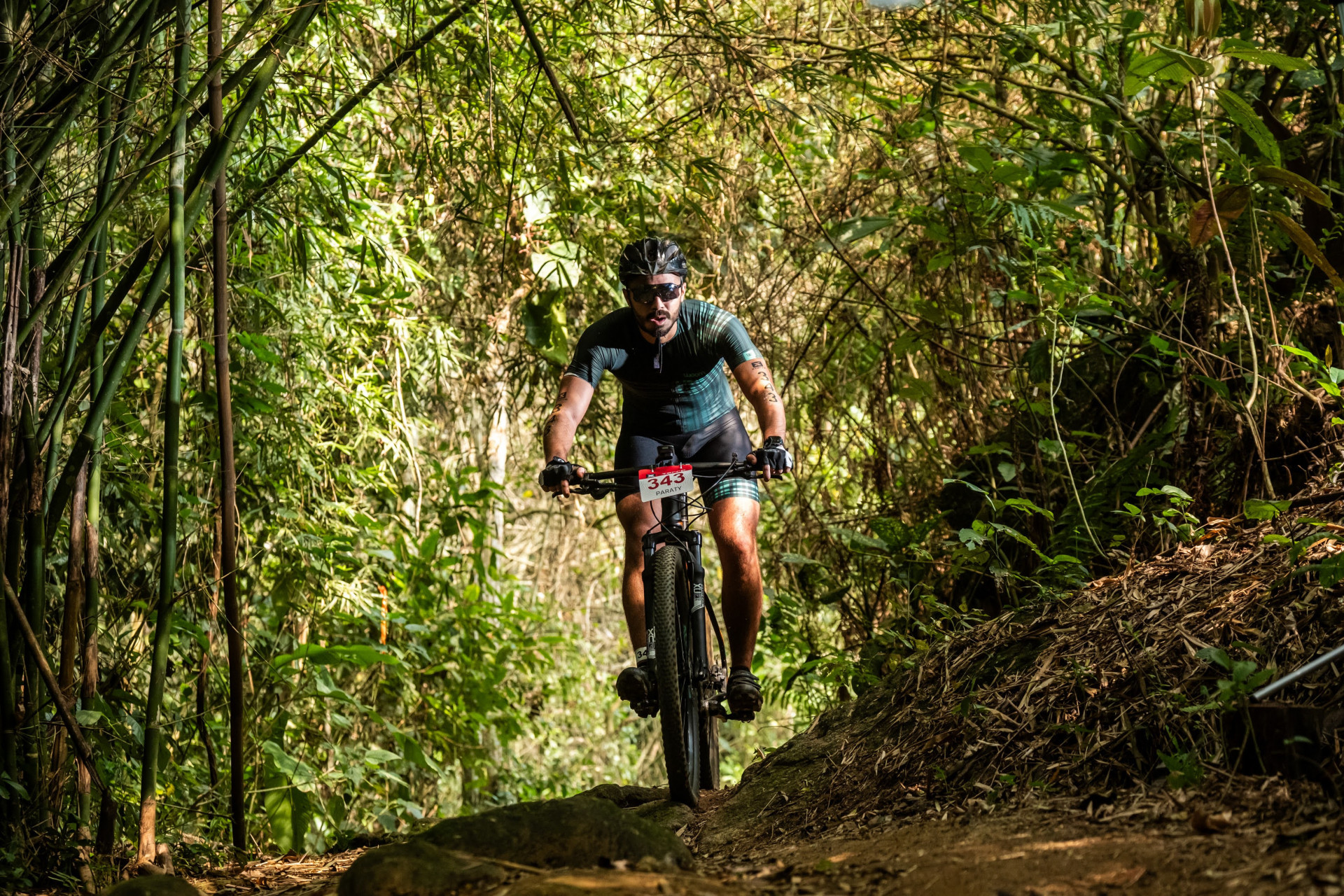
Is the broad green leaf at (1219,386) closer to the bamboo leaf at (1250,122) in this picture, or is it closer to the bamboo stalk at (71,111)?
the bamboo leaf at (1250,122)

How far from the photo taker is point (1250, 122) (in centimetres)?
341

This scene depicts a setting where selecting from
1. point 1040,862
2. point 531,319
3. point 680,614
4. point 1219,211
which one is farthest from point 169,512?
point 1219,211

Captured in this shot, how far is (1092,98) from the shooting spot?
13.5ft

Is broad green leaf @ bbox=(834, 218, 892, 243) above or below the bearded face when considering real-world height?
above

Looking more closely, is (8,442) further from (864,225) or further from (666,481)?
(864,225)

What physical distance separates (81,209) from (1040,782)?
3.36m

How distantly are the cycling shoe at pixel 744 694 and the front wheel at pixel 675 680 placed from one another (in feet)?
0.45

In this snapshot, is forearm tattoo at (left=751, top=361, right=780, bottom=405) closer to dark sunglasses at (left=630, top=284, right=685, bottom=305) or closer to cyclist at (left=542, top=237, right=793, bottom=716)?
cyclist at (left=542, top=237, right=793, bottom=716)

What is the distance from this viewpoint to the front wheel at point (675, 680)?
338 centimetres

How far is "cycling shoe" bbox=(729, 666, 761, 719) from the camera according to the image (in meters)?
3.75

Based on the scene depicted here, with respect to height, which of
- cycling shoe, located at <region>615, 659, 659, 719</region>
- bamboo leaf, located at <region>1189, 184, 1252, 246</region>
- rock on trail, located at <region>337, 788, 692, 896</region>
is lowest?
rock on trail, located at <region>337, 788, 692, 896</region>

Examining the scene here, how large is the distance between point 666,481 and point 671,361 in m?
0.70

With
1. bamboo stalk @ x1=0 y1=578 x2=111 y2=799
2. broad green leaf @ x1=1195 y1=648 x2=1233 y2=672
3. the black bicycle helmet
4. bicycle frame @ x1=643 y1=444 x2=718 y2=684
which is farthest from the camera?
the black bicycle helmet

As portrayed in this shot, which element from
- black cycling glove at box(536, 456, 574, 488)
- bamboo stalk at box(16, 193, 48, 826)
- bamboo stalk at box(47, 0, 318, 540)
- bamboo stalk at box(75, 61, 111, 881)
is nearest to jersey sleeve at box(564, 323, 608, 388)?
black cycling glove at box(536, 456, 574, 488)
